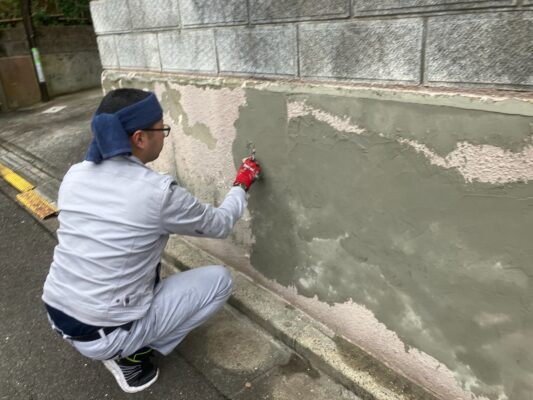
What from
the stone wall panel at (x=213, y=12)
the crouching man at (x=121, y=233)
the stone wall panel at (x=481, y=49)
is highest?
the stone wall panel at (x=213, y=12)

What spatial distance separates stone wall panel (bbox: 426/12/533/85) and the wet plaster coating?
116 millimetres

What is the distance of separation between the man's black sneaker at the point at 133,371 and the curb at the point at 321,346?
0.75 metres

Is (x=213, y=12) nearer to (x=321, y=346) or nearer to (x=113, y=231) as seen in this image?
(x=113, y=231)

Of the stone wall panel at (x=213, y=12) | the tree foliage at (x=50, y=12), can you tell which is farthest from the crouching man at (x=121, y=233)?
the tree foliage at (x=50, y=12)

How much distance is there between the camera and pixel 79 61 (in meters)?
11.6

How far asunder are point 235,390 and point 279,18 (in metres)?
2.04

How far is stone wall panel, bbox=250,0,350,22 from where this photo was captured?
6.62ft

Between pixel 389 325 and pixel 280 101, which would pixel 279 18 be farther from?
pixel 389 325

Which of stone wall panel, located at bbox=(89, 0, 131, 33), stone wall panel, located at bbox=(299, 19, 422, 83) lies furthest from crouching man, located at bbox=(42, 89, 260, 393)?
stone wall panel, located at bbox=(89, 0, 131, 33)

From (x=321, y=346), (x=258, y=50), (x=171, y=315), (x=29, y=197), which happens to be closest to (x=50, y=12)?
(x=29, y=197)

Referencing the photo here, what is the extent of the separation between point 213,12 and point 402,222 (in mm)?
1705

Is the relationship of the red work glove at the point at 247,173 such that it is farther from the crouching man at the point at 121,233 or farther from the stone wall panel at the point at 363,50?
the stone wall panel at the point at 363,50

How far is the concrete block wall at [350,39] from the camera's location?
1573 millimetres

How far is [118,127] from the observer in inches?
82.3
